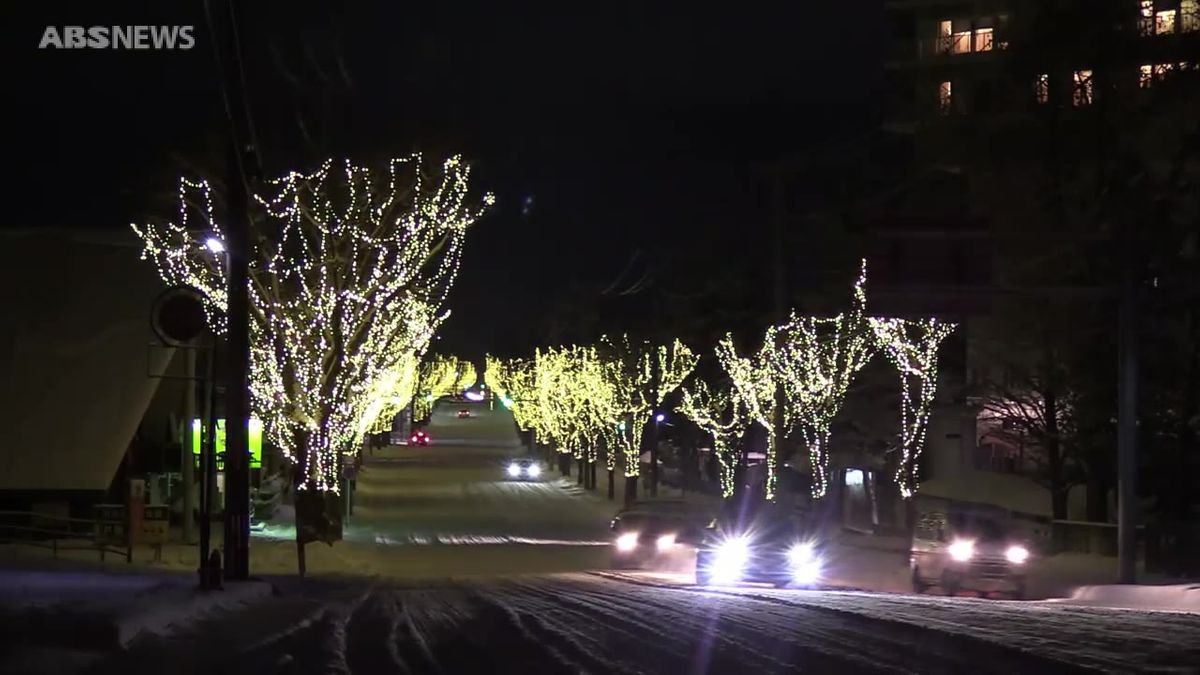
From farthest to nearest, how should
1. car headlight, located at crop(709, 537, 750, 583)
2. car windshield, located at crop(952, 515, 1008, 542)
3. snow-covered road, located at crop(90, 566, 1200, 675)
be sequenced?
car headlight, located at crop(709, 537, 750, 583), car windshield, located at crop(952, 515, 1008, 542), snow-covered road, located at crop(90, 566, 1200, 675)

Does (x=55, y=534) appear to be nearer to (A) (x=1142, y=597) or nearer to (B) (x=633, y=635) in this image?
(B) (x=633, y=635)

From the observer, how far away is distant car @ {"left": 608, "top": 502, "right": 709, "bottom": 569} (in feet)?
106

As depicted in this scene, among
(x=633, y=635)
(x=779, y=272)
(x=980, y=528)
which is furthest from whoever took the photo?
(x=779, y=272)

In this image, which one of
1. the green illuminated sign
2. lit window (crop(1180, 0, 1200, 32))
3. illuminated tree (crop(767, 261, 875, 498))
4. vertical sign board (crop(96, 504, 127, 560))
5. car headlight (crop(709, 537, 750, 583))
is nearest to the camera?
car headlight (crop(709, 537, 750, 583))

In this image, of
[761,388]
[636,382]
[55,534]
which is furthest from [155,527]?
[636,382]

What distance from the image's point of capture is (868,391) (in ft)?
167

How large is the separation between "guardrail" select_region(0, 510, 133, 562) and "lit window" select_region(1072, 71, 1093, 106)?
21812 mm

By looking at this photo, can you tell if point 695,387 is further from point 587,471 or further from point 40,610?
point 40,610

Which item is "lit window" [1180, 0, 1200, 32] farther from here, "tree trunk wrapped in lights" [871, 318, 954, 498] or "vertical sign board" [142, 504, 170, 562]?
"vertical sign board" [142, 504, 170, 562]

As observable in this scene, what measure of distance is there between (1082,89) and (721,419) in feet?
106

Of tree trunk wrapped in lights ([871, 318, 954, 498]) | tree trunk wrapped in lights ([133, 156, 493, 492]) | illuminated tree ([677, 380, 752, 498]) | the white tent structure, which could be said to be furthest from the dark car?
illuminated tree ([677, 380, 752, 498])

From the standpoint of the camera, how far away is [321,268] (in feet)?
117

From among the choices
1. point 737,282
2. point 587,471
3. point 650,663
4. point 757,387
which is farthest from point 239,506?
point 587,471

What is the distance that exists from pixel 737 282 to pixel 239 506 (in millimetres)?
43860
